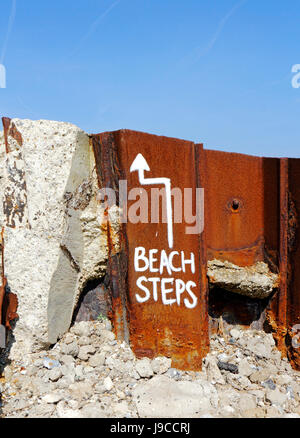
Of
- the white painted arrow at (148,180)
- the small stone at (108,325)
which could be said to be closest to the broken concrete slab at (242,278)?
the white painted arrow at (148,180)

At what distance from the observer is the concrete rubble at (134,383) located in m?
2.35

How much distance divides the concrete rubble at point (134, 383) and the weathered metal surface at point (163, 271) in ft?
0.54

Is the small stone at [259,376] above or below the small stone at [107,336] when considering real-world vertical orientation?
below

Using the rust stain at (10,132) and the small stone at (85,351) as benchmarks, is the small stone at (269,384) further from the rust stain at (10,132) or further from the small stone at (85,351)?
the rust stain at (10,132)

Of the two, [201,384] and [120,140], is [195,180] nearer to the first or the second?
[120,140]

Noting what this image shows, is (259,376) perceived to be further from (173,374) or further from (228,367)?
(173,374)

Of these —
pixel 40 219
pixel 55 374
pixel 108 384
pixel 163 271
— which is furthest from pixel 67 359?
pixel 40 219

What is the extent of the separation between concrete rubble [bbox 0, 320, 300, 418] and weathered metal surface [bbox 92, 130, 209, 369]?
16 cm

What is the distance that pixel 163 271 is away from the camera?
112 inches

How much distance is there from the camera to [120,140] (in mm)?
2799

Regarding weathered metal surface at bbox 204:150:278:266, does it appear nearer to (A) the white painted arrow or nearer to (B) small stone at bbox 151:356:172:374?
(A) the white painted arrow

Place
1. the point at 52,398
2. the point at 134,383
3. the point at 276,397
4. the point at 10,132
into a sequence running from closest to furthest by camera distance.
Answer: the point at 52,398 → the point at 276,397 → the point at 134,383 → the point at 10,132

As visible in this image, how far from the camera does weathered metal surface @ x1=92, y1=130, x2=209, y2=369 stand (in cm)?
281

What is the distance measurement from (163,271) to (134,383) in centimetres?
91
